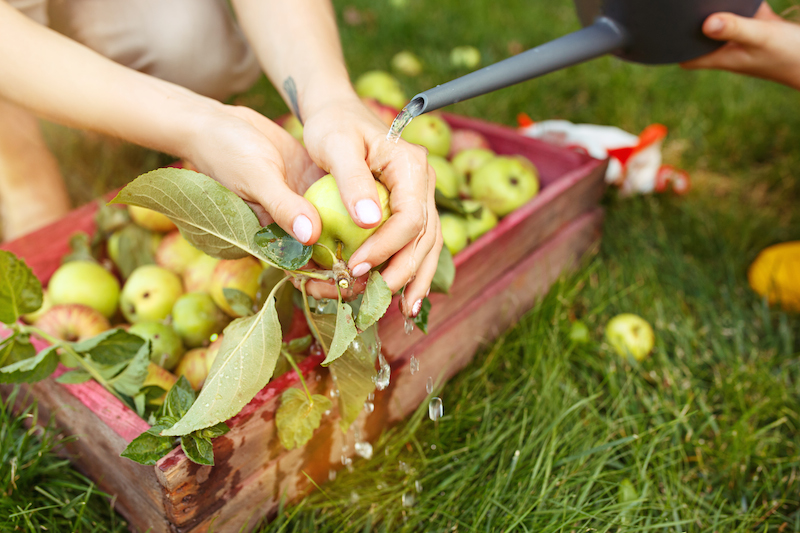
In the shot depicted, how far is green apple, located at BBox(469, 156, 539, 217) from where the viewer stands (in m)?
1.60

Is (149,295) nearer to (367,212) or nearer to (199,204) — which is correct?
(199,204)

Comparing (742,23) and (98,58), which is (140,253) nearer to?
(98,58)

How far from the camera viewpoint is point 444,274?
1188mm

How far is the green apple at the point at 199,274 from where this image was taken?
1366 millimetres

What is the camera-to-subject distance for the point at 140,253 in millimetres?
1519

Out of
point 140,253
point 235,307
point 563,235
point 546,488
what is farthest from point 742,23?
point 140,253

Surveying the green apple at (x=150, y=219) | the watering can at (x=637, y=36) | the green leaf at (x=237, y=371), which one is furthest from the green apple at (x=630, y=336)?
the green apple at (x=150, y=219)

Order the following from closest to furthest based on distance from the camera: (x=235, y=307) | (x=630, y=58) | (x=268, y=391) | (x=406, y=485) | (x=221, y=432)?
(x=221, y=432) → (x=268, y=391) → (x=235, y=307) → (x=406, y=485) → (x=630, y=58)

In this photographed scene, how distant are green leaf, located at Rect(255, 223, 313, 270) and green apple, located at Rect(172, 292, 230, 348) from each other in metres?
0.44

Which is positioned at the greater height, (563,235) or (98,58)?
(98,58)

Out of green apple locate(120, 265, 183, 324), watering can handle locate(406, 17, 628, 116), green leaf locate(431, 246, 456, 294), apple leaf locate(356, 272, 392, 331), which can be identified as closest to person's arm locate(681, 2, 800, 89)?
watering can handle locate(406, 17, 628, 116)

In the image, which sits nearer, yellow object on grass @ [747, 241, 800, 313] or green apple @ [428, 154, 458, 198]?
green apple @ [428, 154, 458, 198]

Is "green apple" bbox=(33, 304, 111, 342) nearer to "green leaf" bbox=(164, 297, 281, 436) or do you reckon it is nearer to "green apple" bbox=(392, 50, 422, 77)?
"green leaf" bbox=(164, 297, 281, 436)

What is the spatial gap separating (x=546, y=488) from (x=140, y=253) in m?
1.18
